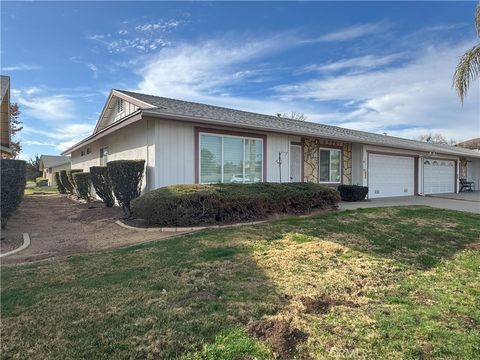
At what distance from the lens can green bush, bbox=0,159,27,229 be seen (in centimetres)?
788

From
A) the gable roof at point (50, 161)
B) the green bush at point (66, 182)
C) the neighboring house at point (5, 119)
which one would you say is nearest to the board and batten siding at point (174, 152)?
the neighboring house at point (5, 119)

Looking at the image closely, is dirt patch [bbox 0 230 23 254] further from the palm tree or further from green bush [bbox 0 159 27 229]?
the palm tree

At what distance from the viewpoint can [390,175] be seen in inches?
738

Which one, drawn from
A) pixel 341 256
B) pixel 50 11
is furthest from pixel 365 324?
pixel 50 11

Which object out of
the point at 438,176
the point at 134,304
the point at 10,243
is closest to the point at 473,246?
the point at 134,304

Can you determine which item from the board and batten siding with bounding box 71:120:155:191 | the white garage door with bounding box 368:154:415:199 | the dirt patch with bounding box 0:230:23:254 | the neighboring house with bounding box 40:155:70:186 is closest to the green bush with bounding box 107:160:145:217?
the board and batten siding with bounding box 71:120:155:191

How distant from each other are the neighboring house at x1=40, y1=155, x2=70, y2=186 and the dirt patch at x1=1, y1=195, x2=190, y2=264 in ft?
116

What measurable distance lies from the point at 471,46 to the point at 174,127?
29.3ft

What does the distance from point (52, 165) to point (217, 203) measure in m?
45.7

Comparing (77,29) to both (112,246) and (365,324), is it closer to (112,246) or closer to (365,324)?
(112,246)

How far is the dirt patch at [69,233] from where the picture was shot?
668cm

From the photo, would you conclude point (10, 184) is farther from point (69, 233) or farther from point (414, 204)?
point (414, 204)

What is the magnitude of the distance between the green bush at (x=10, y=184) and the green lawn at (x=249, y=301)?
3572 millimetres

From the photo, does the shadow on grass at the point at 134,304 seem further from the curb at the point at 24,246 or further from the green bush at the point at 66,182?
the green bush at the point at 66,182
